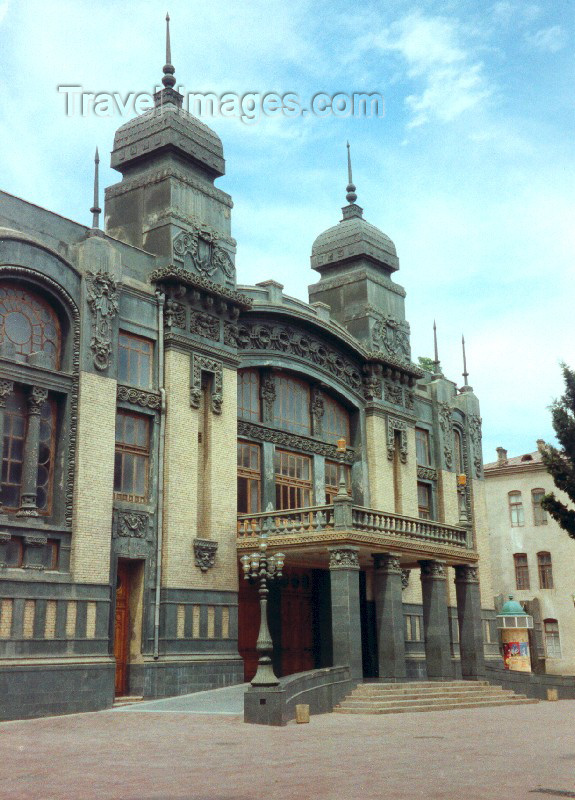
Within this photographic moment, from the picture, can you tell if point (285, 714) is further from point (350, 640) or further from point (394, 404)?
point (394, 404)

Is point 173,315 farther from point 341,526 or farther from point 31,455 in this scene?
point 341,526

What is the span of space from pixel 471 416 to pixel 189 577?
23.7 meters

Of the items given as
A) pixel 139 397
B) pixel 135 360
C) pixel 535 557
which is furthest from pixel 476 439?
pixel 139 397

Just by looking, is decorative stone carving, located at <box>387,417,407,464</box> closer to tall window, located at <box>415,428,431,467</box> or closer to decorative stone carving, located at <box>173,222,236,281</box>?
tall window, located at <box>415,428,431,467</box>

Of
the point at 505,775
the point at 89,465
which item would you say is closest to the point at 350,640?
the point at 89,465

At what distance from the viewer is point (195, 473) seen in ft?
106

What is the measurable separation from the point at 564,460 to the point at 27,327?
69.8ft

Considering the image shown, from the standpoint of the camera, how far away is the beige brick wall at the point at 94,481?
91.7ft

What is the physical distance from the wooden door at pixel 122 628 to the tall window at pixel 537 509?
38018 millimetres

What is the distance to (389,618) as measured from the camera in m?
31.5

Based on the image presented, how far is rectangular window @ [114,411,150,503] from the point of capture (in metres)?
30.5

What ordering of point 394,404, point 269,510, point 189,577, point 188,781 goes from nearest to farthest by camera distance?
point 188,781 < point 189,577 < point 269,510 < point 394,404

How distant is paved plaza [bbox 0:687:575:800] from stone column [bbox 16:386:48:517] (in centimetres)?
604

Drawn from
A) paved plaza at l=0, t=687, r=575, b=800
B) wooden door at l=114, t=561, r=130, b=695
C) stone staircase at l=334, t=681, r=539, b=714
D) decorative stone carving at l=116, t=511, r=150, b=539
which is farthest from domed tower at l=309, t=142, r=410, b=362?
paved plaza at l=0, t=687, r=575, b=800
